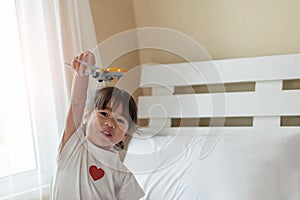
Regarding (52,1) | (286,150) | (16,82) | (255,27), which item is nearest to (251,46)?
(255,27)

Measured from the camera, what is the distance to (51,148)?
1.91m

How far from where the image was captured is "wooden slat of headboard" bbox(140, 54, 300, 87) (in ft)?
6.10

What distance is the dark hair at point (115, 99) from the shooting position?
1381 millimetres

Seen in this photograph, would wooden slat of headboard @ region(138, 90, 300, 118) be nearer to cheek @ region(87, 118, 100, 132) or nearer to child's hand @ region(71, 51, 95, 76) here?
cheek @ region(87, 118, 100, 132)

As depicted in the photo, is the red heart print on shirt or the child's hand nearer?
the child's hand

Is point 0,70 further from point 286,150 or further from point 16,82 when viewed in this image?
point 286,150

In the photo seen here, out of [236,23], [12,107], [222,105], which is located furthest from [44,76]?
[236,23]

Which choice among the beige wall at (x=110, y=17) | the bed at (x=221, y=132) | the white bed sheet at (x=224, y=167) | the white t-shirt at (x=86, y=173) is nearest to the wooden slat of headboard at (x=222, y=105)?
the bed at (x=221, y=132)

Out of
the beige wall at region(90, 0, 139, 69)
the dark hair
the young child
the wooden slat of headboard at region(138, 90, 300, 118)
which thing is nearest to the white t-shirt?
the young child

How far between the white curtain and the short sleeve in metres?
0.49

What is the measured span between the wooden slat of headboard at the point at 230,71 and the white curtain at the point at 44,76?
1.42 ft

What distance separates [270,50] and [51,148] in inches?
42.5

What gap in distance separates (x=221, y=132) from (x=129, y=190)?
1.74 feet

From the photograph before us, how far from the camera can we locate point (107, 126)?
1373 mm
